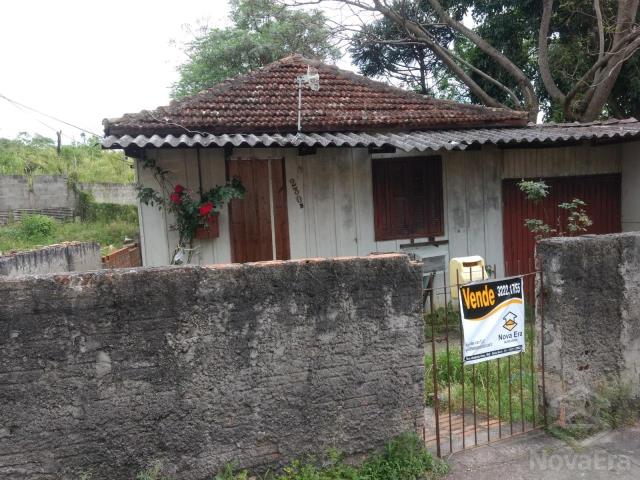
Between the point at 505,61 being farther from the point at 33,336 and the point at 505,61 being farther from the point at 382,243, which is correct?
the point at 33,336

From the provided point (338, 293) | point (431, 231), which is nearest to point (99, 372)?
point (338, 293)

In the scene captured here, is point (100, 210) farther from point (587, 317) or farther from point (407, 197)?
point (587, 317)

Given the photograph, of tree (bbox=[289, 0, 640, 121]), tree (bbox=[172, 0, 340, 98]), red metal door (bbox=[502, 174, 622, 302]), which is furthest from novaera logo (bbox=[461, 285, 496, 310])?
tree (bbox=[172, 0, 340, 98])

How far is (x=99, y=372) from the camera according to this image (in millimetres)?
2820

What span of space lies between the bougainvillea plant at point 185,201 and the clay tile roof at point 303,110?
0.70 m

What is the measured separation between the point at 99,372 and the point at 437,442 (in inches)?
89.8

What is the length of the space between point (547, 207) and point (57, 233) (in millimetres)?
14098

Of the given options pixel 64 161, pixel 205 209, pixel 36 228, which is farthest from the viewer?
pixel 64 161

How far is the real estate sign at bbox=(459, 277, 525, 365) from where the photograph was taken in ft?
11.9

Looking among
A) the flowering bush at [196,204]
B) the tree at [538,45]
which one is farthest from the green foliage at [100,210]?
the flowering bush at [196,204]

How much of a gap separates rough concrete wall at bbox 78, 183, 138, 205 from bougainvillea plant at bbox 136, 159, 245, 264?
39.2ft

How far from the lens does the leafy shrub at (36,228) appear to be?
1529 cm

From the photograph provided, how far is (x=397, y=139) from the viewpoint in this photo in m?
6.69

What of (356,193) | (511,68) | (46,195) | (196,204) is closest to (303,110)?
(356,193)
